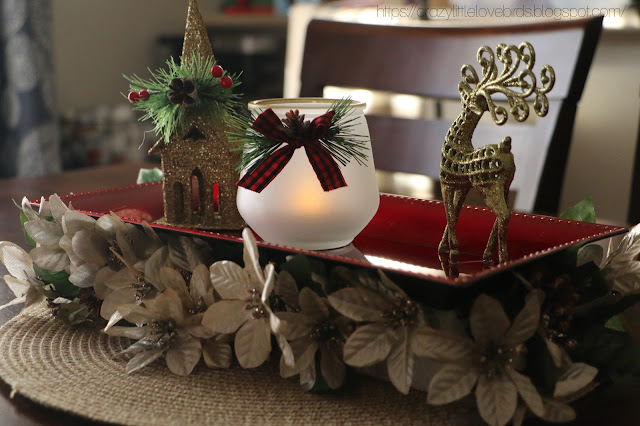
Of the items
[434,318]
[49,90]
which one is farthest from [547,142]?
[49,90]

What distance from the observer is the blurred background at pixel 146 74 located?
1856mm

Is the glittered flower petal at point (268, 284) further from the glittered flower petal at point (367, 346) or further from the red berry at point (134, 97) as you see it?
the red berry at point (134, 97)

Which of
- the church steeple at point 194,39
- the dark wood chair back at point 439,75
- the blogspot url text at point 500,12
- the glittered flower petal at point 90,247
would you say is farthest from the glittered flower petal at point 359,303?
the blogspot url text at point 500,12

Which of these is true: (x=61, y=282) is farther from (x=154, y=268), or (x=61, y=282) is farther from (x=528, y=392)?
(x=528, y=392)

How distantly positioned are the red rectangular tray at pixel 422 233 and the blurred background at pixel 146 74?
22.6 inches

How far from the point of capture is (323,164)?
0.60 meters

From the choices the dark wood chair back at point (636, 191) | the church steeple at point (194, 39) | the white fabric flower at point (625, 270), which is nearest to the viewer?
the white fabric flower at point (625, 270)

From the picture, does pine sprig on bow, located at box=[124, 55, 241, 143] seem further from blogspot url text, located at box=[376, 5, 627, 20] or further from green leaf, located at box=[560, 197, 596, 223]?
blogspot url text, located at box=[376, 5, 627, 20]

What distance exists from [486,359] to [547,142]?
71 cm

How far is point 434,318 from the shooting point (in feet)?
1.53

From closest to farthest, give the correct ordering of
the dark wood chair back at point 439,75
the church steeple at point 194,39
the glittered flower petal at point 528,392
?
the glittered flower petal at point 528,392, the church steeple at point 194,39, the dark wood chair back at point 439,75

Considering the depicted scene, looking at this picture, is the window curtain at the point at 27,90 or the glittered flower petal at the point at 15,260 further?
the window curtain at the point at 27,90

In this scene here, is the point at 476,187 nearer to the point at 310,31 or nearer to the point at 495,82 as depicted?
the point at 495,82

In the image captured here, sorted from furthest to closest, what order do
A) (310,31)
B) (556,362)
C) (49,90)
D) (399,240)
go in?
1. (49,90)
2. (310,31)
3. (399,240)
4. (556,362)
